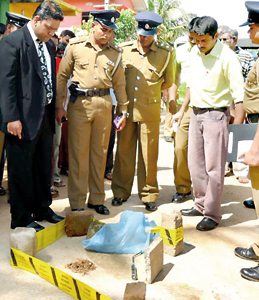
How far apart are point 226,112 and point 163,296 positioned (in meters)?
2.17

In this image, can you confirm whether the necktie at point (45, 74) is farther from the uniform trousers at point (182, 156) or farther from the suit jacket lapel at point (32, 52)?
the uniform trousers at point (182, 156)

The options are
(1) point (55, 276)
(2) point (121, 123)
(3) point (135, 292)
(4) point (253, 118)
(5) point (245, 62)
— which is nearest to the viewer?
(3) point (135, 292)

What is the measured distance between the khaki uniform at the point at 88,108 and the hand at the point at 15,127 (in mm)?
780

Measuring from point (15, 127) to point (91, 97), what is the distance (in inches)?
42.3

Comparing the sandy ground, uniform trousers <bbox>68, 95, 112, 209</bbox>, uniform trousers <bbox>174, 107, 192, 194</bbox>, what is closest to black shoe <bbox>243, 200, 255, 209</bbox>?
the sandy ground

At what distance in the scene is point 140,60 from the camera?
4.87m

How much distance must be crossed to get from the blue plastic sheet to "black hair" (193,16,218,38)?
196cm

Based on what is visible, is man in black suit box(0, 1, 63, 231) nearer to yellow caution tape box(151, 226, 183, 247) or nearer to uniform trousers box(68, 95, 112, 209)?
uniform trousers box(68, 95, 112, 209)

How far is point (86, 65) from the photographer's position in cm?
447

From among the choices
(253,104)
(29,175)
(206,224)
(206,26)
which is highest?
(206,26)

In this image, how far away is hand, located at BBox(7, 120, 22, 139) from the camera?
376 cm

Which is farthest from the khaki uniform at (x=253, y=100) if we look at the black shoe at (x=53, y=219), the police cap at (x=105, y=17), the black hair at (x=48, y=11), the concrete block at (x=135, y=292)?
the black shoe at (x=53, y=219)

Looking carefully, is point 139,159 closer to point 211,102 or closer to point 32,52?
point 211,102

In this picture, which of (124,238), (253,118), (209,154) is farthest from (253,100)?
(124,238)
